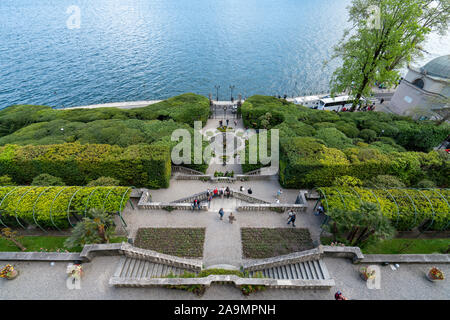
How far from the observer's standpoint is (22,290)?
50.2 ft

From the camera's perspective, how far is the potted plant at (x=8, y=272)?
1545cm

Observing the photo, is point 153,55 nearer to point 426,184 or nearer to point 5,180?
point 5,180

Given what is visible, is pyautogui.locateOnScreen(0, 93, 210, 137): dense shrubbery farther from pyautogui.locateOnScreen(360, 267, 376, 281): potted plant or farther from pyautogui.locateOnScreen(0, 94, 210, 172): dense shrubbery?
pyautogui.locateOnScreen(360, 267, 376, 281): potted plant

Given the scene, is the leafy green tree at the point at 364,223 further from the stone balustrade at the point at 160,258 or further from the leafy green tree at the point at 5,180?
the leafy green tree at the point at 5,180

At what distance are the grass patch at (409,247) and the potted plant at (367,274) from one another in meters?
3.43

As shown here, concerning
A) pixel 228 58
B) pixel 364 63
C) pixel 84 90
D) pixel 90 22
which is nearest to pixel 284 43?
pixel 228 58

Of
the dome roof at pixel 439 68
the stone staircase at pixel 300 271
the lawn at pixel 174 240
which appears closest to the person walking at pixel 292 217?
the stone staircase at pixel 300 271

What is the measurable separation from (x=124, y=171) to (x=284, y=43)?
104782 millimetres

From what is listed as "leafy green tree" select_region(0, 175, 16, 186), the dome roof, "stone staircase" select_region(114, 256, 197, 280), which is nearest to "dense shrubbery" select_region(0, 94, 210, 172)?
"leafy green tree" select_region(0, 175, 16, 186)

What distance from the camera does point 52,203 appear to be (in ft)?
64.6

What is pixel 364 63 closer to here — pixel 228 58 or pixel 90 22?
pixel 228 58

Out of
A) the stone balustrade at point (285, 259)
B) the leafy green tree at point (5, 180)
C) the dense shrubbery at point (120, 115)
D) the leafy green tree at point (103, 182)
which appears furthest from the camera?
the dense shrubbery at point (120, 115)
